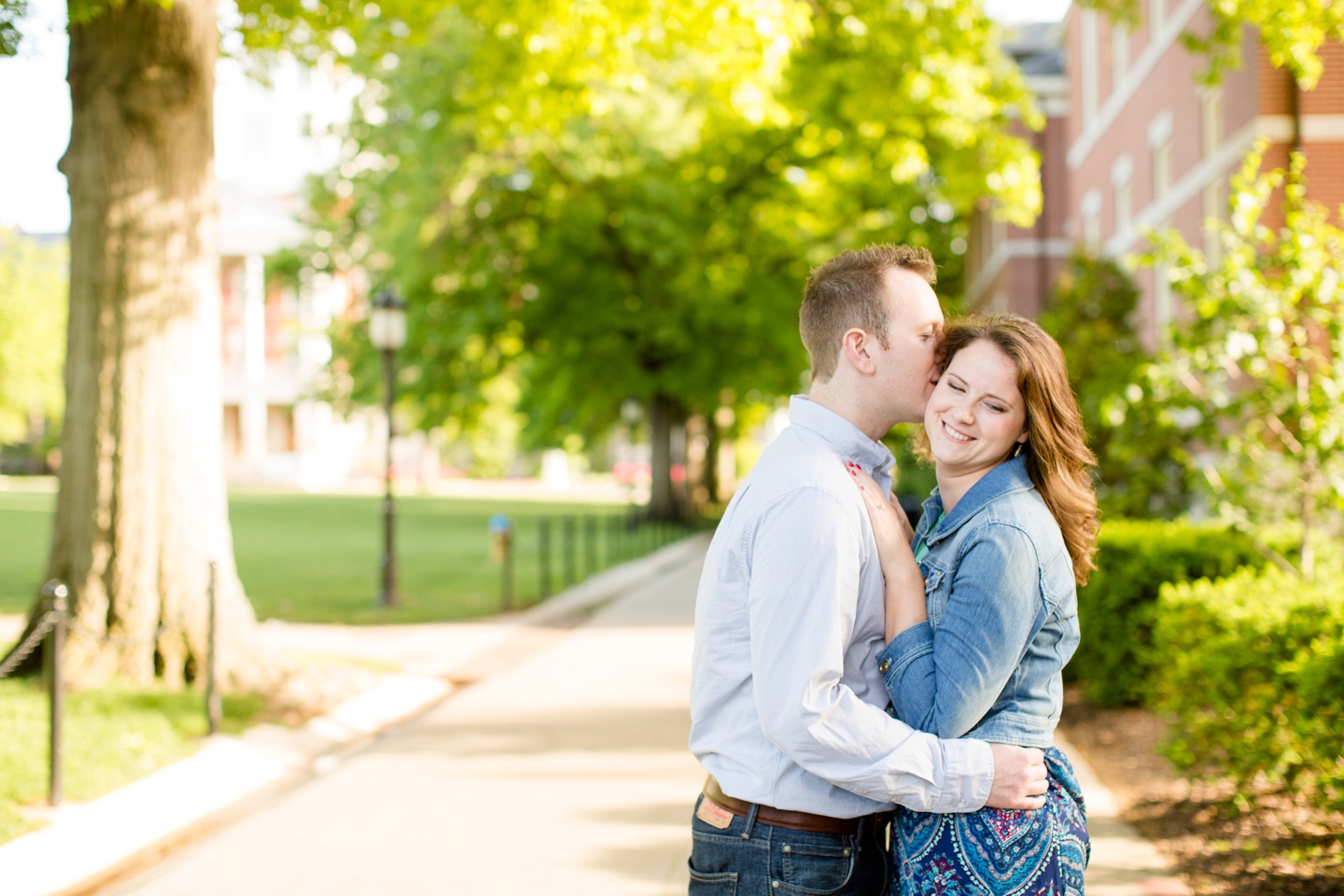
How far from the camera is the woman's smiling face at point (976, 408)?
2266 millimetres

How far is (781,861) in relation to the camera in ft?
7.35

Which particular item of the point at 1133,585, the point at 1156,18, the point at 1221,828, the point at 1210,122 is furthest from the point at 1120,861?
the point at 1156,18

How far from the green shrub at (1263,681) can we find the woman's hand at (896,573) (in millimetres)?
2735

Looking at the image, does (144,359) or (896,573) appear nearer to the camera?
(896,573)

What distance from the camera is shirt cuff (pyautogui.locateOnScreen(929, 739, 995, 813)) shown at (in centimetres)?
209

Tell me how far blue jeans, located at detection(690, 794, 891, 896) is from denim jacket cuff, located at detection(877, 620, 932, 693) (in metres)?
0.33

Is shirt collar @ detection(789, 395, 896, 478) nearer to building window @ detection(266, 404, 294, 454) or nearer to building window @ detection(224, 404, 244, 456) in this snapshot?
building window @ detection(266, 404, 294, 454)

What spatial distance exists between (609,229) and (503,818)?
2105 cm

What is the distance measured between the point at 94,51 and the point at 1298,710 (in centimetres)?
748

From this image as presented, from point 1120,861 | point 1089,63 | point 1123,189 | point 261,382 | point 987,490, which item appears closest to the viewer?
point 987,490

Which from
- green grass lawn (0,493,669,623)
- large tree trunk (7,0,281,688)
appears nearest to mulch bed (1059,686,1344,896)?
large tree trunk (7,0,281,688)

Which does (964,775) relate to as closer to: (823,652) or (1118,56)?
(823,652)

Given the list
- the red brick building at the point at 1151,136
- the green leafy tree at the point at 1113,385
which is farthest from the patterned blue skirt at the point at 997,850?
the red brick building at the point at 1151,136

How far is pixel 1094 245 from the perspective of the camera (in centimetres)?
1259
